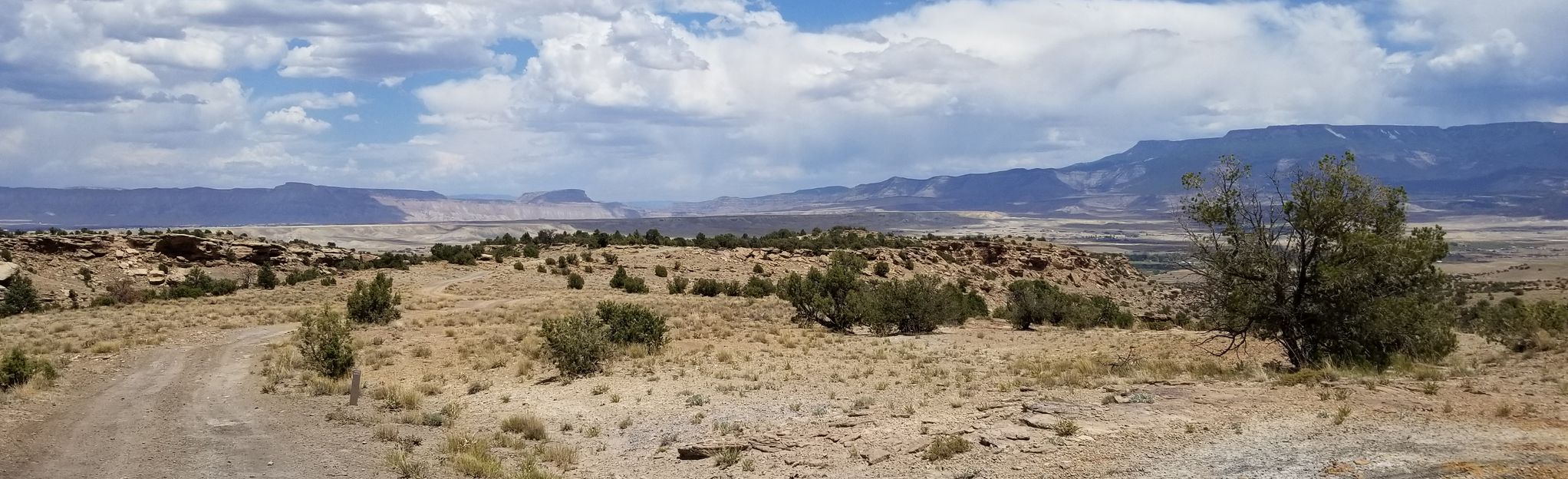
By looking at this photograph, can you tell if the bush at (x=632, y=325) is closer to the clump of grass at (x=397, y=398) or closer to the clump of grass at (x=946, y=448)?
the clump of grass at (x=397, y=398)

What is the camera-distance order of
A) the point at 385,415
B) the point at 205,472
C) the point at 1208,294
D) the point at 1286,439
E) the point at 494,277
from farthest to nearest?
the point at 494,277 → the point at 1208,294 → the point at 385,415 → the point at 205,472 → the point at 1286,439

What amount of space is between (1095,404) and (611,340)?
43.7ft

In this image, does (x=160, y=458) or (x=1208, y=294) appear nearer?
(x=160, y=458)

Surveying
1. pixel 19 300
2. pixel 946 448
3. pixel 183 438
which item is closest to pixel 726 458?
pixel 946 448

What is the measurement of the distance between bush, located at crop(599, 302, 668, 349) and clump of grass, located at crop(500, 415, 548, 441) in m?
8.15

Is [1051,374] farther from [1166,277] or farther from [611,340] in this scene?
[1166,277]

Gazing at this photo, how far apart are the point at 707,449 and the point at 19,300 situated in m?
33.8

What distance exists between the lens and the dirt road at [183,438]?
11.2 m

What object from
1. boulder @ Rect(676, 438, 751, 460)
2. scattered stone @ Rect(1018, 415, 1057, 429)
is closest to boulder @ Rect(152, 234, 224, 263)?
boulder @ Rect(676, 438, 751, 460)

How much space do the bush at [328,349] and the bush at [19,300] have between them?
68.8ft

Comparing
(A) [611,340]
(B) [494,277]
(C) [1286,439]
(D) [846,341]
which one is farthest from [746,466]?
(B) [494,277]

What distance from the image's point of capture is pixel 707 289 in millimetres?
40031

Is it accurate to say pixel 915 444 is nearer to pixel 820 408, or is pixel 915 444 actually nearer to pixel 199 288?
pixel 820 408

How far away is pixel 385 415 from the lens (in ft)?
48.6
